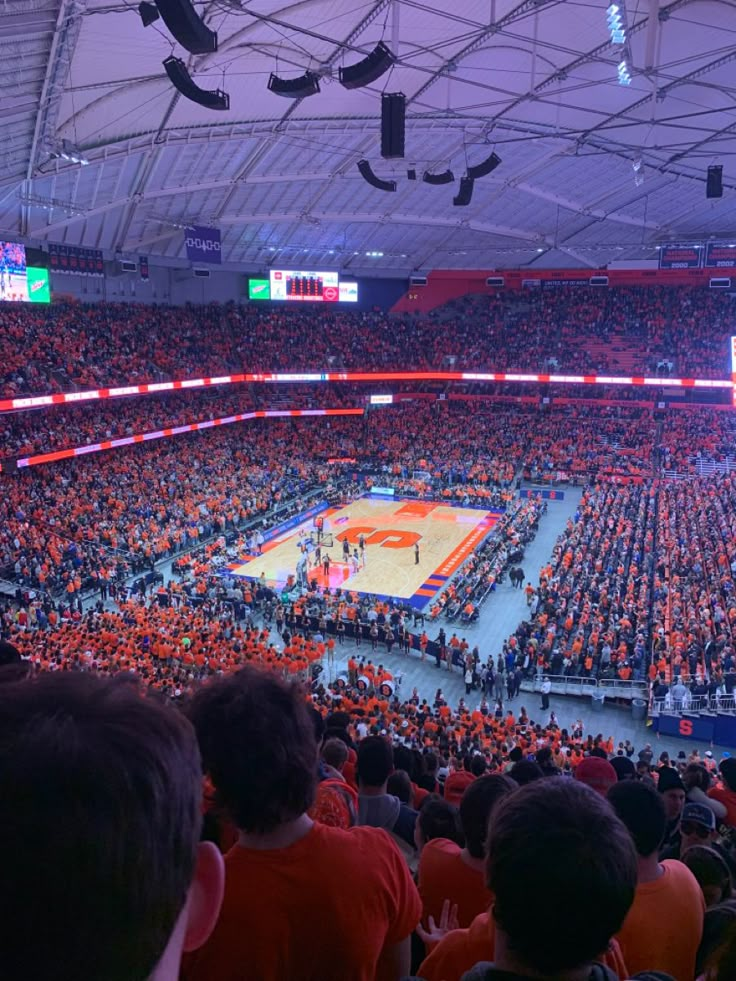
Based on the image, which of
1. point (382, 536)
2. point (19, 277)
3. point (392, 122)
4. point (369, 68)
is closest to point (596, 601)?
point (382, 536)

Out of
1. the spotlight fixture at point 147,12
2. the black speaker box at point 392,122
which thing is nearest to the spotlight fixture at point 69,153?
the spotlight fixture at point 147,12

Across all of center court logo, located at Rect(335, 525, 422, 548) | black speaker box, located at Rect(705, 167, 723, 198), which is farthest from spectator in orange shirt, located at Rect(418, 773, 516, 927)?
center court logo, located at Rect(335, 525, 422, 548)

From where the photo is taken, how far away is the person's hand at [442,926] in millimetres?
3107

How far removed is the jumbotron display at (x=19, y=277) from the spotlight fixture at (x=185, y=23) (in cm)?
2284

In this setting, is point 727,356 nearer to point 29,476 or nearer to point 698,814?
point 29,476

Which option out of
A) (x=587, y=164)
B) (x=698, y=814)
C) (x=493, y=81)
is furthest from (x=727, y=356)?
(x=698, y=814)

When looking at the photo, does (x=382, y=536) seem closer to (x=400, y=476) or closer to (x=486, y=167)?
(x=400, y=476)

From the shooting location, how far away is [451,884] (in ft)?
12.2

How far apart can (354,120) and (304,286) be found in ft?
65.2

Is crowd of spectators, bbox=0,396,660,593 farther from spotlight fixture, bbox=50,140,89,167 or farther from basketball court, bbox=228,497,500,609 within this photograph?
spotlight fixture, bbox=50,140,89,167

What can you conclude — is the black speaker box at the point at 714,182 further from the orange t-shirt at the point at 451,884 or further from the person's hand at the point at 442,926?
the person's hand at the point at 442,926

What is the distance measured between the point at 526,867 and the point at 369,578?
2604cm

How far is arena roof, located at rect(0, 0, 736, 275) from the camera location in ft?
65.3

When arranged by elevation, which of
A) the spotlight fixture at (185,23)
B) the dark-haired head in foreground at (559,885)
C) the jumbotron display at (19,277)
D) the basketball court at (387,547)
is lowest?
the basketball court at (387,547)
